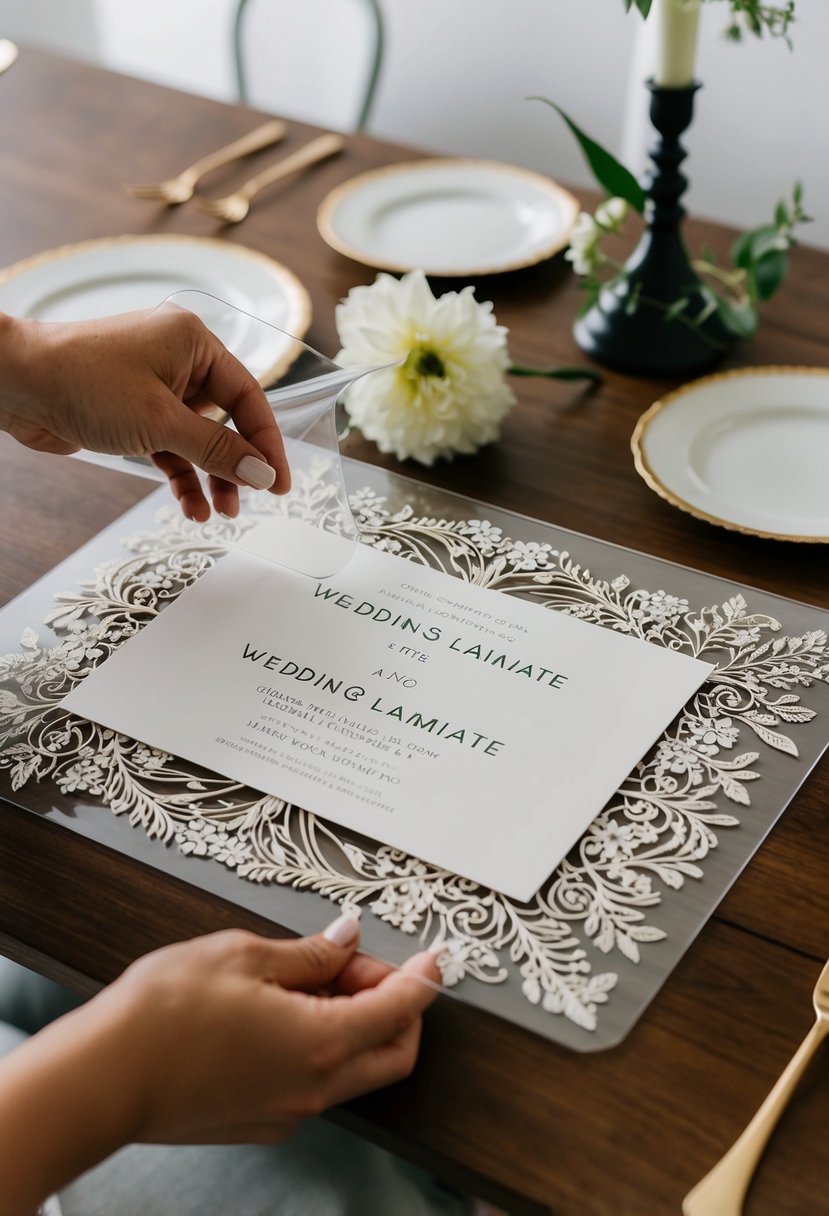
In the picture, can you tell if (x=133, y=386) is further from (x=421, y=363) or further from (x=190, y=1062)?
(x=190, y=1062)

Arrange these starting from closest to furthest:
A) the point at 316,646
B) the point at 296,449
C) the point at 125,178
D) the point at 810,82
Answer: the point at 316,646 → the point at 296,449 → the point at 125,178 → the point at 810,82

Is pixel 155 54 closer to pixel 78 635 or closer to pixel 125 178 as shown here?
pixel 125 178

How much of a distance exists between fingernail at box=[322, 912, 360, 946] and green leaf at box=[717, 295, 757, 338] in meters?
0.70

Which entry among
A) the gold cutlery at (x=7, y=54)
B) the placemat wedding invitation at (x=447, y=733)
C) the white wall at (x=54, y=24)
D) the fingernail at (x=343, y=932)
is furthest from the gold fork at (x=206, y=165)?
the white wall at (x=54, y=24)

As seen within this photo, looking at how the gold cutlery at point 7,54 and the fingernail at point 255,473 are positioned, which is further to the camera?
the gold cutlery at point 7,54

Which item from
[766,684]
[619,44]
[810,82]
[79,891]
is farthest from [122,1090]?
[619,44]

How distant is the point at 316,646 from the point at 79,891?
23cm

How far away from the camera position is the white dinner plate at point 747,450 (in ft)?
3.02

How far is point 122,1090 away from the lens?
1.82ft

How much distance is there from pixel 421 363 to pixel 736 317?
0.32 metres

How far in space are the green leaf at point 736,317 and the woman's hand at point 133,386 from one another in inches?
17.6

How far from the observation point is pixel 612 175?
107 cm

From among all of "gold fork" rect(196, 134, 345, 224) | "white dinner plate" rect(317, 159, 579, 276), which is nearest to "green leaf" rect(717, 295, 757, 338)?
"white dinner plate" rect(317, 159, 579, 276)

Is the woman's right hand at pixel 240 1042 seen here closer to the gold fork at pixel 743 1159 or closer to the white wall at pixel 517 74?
the gold fork at pixel 743 1159
